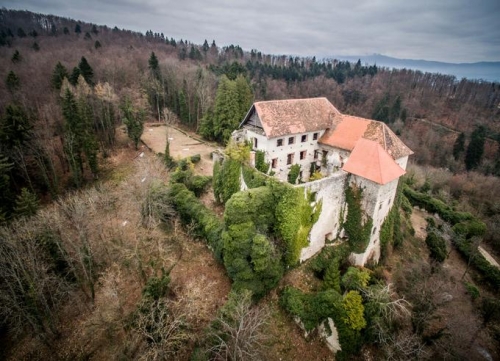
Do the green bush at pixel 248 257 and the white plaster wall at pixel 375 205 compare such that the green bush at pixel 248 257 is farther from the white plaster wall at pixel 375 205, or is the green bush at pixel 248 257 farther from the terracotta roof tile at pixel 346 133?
the terracotta roof tile at pixel 346 133

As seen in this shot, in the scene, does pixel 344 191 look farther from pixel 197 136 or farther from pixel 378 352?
pixel 197 136

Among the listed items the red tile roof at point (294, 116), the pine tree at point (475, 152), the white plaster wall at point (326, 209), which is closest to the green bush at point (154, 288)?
the white plaster wall at point (326, 209)

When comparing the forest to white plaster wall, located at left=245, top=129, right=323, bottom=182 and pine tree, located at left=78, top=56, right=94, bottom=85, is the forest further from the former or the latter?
white plaster wall, located at left=245, top=129, right=323, bottom=182

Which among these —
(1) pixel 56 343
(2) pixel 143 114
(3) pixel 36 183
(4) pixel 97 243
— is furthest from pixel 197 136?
(1) pixel 56 343

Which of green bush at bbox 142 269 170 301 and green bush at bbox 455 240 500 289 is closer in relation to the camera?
green bush at bbox 142 269 170 301

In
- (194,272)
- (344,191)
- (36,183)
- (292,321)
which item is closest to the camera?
(292,321)

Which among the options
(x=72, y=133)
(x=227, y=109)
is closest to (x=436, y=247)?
(x=227, y=109)

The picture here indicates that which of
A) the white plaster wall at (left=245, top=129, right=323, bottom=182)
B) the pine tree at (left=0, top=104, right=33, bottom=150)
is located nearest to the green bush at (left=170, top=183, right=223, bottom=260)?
the white plaster wall at (left=245, top=129, right=323, bottom=182)

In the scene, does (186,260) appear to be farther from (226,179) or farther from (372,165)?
(372,165)
